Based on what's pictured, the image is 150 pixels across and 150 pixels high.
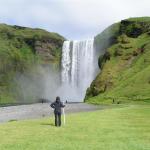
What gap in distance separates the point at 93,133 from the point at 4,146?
386 inches

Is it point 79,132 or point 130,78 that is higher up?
point 130,78

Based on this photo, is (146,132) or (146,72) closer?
(146,132)

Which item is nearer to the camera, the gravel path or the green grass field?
the green grass field

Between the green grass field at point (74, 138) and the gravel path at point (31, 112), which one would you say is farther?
the gravel path at point (31, 112)

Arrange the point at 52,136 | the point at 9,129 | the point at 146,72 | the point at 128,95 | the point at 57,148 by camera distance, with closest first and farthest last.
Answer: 1. the point at 57,148
2. the point at 52,136
3. the point at 9,129
4. the point at 128,95
5. the point at 146,72

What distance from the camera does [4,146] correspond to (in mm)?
32094

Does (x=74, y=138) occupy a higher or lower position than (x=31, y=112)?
lower

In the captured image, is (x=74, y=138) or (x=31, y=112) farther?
(x=31, y=112)

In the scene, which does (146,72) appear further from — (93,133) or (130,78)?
(93,133)

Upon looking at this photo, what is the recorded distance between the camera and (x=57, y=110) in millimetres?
46406

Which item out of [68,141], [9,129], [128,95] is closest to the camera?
[68,141]

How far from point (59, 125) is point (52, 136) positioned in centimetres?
897

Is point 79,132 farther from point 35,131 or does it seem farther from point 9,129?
point 9,129

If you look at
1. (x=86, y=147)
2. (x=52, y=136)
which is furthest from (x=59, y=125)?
(x=86, y=147)
